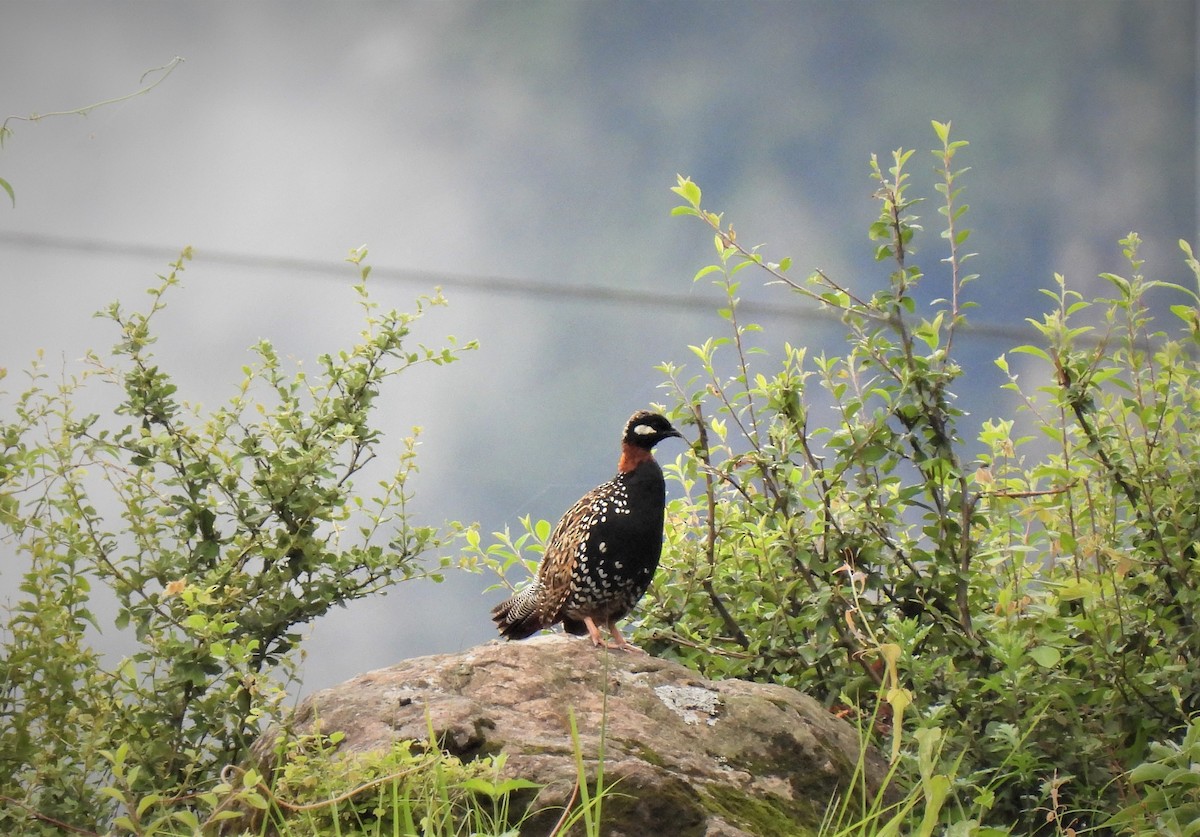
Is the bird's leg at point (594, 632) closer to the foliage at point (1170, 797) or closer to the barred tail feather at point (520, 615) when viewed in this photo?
the barred tail feather at point (520, 615)

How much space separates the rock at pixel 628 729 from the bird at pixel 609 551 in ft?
0.58

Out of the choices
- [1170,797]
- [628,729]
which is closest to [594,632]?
[628,729]

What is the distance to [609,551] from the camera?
2.37 meters

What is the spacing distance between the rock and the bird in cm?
18

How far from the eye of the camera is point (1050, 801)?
7.28 feet

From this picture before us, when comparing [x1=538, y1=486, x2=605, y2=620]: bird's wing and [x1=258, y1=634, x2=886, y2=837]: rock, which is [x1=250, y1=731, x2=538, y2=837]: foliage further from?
[x1=538, y1=486, x2=605, y2=620]: bird's wing

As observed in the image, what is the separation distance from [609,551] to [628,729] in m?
0.50

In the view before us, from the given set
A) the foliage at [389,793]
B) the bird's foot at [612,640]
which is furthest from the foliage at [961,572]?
the foliage at [389,793]

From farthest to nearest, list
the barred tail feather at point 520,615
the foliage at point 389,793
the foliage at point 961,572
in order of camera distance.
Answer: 1. the barred tail feather at point 520,615
2. the foliage at point 961,572
3. the foliage at point 389,793

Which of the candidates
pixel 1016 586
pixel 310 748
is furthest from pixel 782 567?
pixel 310 748

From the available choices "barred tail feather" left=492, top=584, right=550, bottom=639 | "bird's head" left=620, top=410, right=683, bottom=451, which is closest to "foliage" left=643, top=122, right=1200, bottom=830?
"bird's head" left=620, top=410, right=683, bottom=451

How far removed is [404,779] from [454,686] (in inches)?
14.6

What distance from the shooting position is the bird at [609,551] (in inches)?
93.7

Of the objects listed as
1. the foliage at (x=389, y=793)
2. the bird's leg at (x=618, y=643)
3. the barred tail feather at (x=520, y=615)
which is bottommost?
the foliage at (x=389, y=793)
